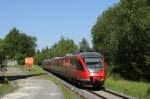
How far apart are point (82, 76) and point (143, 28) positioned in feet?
63.3

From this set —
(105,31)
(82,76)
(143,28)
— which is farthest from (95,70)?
(105,31)

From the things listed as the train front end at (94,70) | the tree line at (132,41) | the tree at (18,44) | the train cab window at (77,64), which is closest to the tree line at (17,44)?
the tree at (18,44)

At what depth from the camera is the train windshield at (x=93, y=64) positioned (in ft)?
105

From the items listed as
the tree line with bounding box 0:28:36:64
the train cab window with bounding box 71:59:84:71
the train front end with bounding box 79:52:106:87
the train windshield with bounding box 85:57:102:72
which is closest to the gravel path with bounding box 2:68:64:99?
the train cab window with bounding box 71:59:84:71

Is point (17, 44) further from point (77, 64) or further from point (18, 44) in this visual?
point (77, 64)

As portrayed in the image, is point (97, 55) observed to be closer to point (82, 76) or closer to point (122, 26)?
point (82, 76)

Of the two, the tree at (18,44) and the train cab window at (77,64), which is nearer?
the train cab window at (77,64)

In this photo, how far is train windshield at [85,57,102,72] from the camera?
3207 cm

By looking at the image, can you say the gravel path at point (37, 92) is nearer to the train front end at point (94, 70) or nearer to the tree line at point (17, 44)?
the train front end at point (94, 70)

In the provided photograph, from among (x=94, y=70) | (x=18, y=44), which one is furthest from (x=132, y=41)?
(x=18, y=44)

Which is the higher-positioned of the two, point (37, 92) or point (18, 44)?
point (18, 44)

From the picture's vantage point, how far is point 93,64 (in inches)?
1275

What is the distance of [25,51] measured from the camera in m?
173

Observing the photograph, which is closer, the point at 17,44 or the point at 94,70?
the point at 94,70
